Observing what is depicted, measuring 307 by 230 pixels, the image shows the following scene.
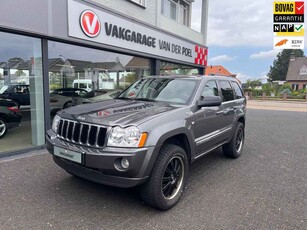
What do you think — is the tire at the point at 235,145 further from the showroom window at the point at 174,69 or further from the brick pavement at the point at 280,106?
the brick pavement at the point at 280,106

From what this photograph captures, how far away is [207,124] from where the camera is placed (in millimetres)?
4172

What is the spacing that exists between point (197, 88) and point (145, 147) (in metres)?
1.70

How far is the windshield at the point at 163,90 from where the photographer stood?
13.4 feet

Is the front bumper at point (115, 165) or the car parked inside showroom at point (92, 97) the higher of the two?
the car parked inside showroom at point (92, 97)

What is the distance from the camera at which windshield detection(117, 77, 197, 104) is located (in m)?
4.07

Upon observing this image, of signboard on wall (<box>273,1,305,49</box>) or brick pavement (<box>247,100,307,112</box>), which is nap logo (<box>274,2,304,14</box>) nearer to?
signboard on wall (<box>273,1,305,49</box>)

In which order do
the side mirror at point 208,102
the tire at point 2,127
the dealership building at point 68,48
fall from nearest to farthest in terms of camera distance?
the side mirror at point 208,102 < the dealership building at point 68,48 < the tire at point 2,127

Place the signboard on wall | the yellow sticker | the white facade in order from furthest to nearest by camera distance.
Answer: the signboard on wall → the yellow sticker → the white facade

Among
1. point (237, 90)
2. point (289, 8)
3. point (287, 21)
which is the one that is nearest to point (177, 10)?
point (289, 8)

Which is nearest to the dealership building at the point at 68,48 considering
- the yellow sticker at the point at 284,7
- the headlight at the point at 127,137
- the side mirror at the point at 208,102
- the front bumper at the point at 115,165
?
the front bumper at the point at 115,165

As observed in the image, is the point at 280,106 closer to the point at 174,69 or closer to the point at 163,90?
the point at 174,69

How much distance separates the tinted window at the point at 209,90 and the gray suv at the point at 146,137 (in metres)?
0.04

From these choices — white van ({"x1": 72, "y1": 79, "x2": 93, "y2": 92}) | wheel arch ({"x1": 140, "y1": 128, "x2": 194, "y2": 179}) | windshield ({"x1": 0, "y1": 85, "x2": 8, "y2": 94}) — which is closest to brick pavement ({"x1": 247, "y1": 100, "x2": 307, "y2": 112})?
white van ({"x1": 72, "y1": 79, "x2": 93, "y2": 92})

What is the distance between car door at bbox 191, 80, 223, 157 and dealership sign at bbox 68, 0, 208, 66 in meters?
3.94
